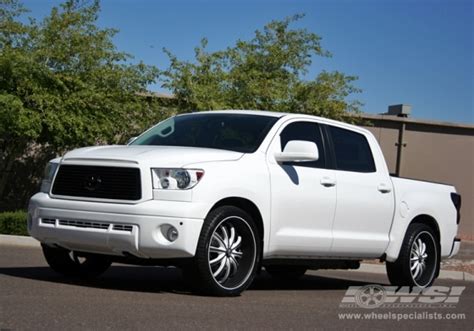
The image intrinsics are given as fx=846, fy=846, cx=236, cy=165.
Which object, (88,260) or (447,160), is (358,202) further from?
(447,160)

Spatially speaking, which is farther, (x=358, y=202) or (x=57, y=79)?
(x=57, y=79)

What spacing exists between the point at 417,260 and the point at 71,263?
4110 mm

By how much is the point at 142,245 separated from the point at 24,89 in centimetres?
1078

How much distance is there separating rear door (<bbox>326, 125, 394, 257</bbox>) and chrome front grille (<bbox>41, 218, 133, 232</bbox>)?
2492 millimetres

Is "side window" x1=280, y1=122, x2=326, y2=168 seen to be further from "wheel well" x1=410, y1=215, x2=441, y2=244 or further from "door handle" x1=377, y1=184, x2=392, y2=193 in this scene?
"wheel well" x1=410, y1=215, x2=441, y2=244

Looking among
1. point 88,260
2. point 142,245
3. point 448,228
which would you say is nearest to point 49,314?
point 142,245

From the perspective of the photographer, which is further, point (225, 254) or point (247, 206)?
point (247, 206)

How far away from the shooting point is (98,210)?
292 inches

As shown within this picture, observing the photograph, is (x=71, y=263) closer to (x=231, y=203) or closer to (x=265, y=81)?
(x=231, y=203)

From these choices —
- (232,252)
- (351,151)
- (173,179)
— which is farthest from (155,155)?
(351,151)

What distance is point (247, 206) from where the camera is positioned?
7.88m

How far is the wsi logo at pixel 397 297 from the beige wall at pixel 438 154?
13669 millimetres

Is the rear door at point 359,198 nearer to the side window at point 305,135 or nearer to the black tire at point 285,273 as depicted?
the side window at point 305,135

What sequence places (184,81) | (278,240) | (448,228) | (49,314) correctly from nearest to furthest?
(49,314) < (278,240) < (448,228) < (184,81)
